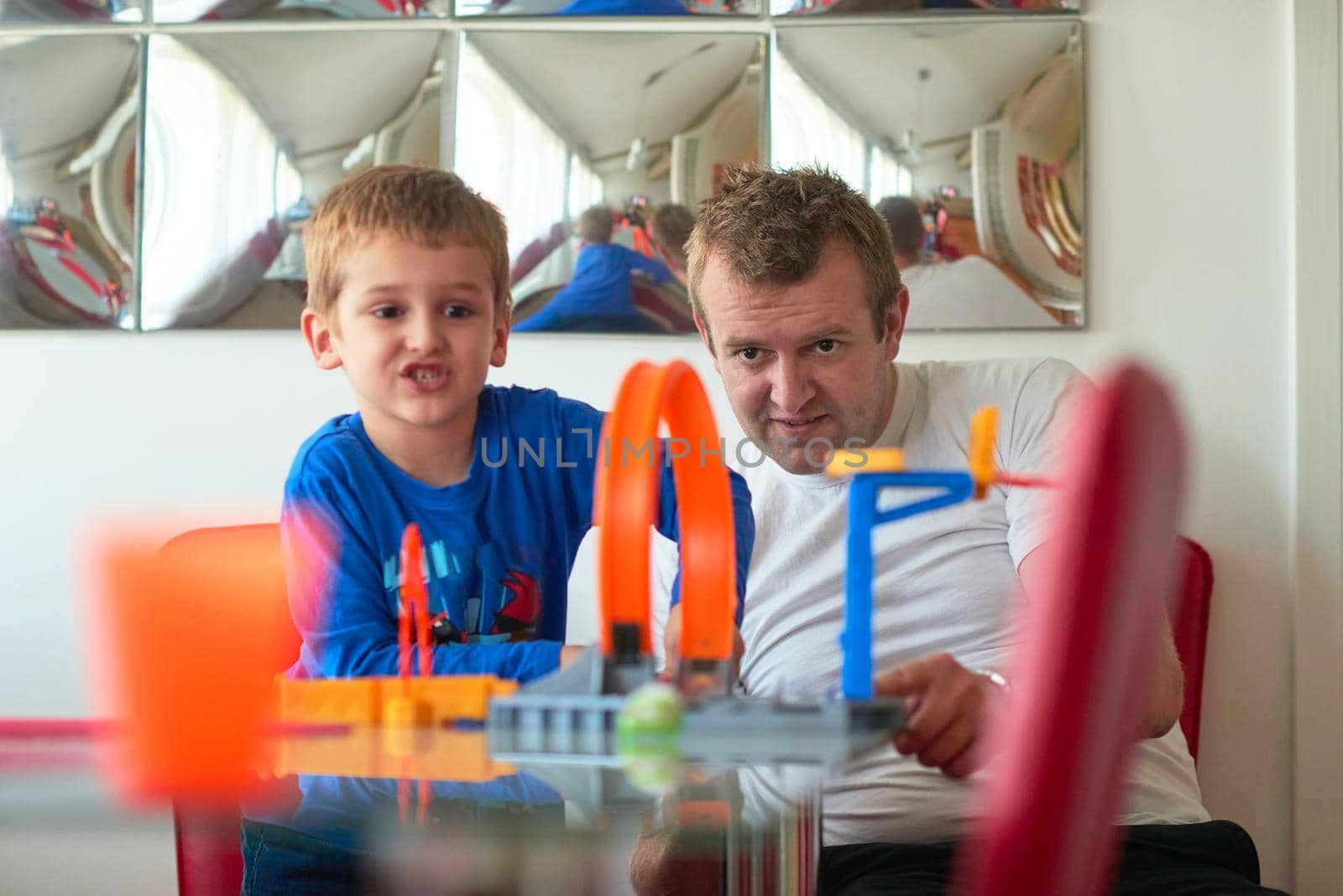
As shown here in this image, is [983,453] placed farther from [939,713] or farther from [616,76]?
[616,76]

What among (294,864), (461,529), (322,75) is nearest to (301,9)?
(322,75)

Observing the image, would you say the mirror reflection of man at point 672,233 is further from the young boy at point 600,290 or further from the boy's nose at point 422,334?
the boy's nose at point 422,334

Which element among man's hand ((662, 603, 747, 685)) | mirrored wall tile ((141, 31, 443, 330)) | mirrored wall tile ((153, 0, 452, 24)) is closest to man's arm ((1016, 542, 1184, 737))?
man's hand ((662, 603, 747, 685))

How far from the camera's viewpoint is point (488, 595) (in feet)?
3.86

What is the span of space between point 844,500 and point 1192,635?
1.97 ft

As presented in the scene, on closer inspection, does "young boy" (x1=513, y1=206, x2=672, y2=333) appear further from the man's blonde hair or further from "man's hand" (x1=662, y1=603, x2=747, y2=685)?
"man's hand" (x1=662, y1=603, x2=747, y2=685)

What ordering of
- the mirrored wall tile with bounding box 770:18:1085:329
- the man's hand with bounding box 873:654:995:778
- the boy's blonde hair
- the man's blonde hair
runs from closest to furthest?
the man's hand with bounding box 873:654:995:778
the boy's blonde hair
the man's blonde hair
the mirrored wall tile with bounding box 770:18:1085:329

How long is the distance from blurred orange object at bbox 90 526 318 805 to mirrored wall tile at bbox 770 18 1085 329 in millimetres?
1236

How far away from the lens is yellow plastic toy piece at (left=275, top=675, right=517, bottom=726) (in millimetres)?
765

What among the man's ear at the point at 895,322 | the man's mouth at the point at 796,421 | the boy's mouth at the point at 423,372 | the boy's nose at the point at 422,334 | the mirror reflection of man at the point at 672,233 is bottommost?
the man's mouth at the point at 796,421

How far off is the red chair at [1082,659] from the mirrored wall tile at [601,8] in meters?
1.51

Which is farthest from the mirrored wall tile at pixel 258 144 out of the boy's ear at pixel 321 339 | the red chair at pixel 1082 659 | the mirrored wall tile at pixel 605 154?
the red chair at pixel 1082 659

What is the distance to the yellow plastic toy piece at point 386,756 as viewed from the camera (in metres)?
0.71

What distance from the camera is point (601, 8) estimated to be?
1938 mm
